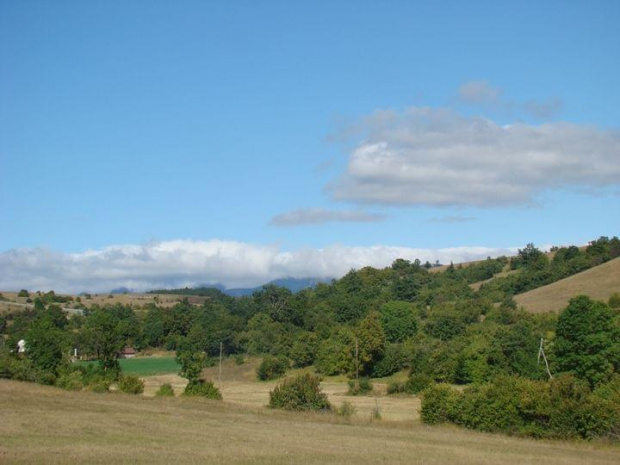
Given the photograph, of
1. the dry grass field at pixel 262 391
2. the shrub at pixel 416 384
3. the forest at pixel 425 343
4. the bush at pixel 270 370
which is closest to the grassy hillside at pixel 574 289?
the forest at pixel 425 343

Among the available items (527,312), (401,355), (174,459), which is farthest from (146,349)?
(174,459)

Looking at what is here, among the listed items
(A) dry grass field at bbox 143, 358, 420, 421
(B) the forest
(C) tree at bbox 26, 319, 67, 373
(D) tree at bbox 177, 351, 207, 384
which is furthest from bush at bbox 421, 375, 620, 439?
(C) tree at bbox 26, 319, 67, 373

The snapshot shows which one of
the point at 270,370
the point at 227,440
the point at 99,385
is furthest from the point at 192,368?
the point at 270,370

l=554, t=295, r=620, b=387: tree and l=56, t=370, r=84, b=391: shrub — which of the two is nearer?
l=56, t=370, r=84, b=391: shrub

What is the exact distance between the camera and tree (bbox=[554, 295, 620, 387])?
253ft

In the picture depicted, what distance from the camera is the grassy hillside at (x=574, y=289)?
13100cm

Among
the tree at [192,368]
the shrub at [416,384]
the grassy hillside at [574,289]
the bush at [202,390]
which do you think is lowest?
the shrub at [416,384]

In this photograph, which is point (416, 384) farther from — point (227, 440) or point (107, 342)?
point (227, 440)

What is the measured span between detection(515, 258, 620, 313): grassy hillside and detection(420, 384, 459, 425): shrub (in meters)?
84.2

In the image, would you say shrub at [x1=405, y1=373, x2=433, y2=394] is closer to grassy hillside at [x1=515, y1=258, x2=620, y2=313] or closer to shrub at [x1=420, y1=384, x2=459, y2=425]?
shrub at [x1=420, y1=384, x2=459, y2=425]

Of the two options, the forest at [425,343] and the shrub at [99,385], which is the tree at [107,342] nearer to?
the forest at [425,343]

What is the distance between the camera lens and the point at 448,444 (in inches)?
1506

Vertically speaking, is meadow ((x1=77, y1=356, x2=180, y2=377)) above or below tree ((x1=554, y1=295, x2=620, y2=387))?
below

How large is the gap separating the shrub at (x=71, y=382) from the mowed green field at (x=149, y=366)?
38.6 meters
